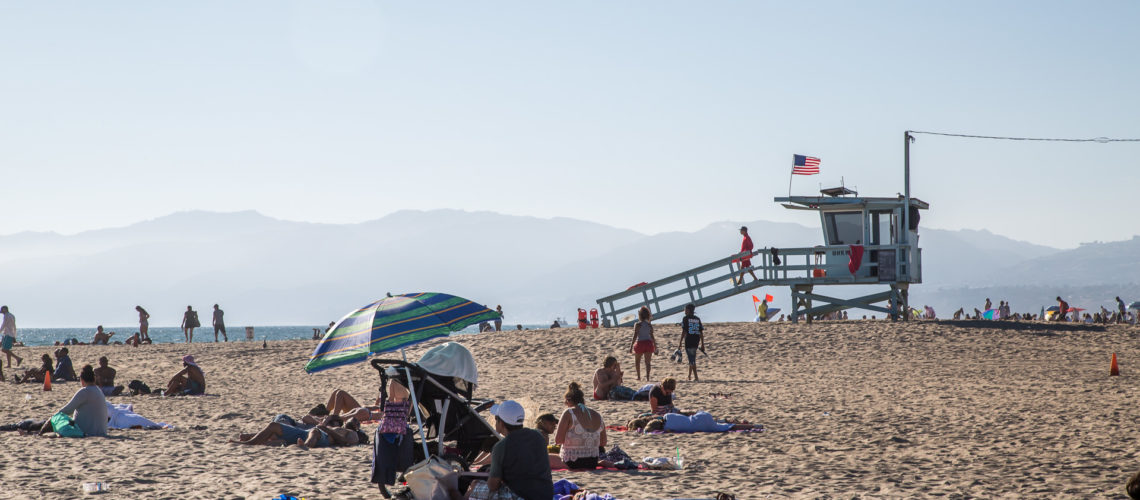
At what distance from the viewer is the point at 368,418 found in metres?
13.1

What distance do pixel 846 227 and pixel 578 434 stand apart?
20.3 metres

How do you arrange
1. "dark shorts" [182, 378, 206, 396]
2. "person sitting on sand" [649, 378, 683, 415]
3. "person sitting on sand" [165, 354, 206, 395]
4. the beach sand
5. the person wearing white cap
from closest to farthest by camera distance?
the person wearing white cap
the beach sand
"person sitting on sand" [649, 378, 683, 415]
"person sitting on sand" [165, 354, 206, 395]
"dark shorts" [182, 378, 206, 396]

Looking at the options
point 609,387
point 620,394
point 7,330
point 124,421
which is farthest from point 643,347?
point 7,330

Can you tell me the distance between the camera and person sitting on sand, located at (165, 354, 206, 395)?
1814 centimetres

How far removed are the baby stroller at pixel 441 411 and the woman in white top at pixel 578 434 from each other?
1.18 meters

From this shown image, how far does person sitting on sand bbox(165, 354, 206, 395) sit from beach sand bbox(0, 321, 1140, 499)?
0.35 meters

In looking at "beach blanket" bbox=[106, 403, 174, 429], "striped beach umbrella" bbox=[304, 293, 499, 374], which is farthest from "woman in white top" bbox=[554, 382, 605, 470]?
"beach blanket" bbox=[106, 403, 174, 429]

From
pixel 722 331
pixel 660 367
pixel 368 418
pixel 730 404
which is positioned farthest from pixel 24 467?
pixel 722 331

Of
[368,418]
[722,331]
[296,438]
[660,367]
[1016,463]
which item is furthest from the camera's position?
[722,331]

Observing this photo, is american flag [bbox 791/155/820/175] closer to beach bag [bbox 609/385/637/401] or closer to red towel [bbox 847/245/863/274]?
red towel [bbox 847/245/863/274]

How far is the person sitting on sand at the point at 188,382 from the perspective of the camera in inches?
714

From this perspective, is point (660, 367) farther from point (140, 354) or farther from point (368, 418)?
point (140, 354)

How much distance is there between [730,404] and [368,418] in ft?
17.4

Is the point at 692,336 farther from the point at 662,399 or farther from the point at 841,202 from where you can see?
the point at 841,202
